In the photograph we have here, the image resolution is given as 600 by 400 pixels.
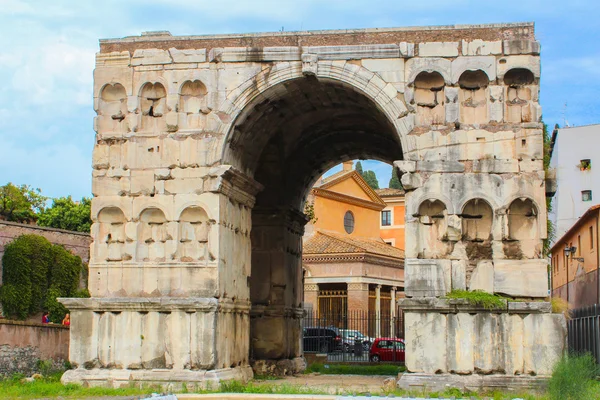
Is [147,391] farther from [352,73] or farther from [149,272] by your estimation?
[352,73]

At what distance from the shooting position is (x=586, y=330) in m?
21.0

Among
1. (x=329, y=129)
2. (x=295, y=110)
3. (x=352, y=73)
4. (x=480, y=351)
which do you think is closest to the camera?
(x=480, y=351)

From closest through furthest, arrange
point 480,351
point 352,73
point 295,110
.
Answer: point 480,351, point 352,73, point 295,110

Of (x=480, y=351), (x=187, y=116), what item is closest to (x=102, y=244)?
(x=187, y=116)

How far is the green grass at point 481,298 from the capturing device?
16406 mm

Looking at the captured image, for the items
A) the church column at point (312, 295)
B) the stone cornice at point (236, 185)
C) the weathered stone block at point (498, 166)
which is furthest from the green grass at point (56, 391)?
the church column at point (312, 295)

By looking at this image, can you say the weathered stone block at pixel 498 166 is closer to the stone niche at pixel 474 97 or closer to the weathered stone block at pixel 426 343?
the stone niche at pixel 474 97

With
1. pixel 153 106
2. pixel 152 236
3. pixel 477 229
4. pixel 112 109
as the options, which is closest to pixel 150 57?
pixel 153 106

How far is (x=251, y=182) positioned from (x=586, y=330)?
8.50 meters

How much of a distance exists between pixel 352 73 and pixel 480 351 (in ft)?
19.1

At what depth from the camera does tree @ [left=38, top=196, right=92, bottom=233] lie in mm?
46688

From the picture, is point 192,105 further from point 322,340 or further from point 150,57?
point 322,340

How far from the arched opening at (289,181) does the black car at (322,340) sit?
8.49 m

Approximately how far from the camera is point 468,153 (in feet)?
56.6
